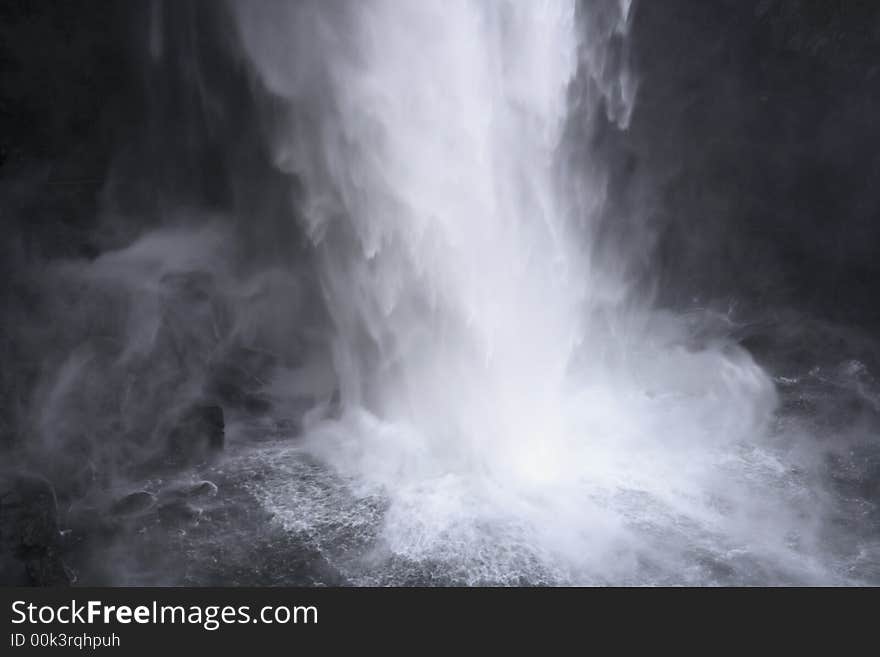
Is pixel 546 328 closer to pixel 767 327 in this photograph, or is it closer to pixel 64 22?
pixel 767 327

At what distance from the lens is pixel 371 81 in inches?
677

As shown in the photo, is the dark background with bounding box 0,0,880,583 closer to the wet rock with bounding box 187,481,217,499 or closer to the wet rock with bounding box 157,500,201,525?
the wet rock with bounding box 157,500,201,525

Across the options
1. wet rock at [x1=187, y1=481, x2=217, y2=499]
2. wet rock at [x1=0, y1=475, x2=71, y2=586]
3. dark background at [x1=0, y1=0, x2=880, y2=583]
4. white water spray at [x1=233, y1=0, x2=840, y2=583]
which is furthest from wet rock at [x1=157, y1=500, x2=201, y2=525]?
dark background at [x1=0, y1=0, x2=880, y2=583]

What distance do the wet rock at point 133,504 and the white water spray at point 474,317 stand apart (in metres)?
2.54

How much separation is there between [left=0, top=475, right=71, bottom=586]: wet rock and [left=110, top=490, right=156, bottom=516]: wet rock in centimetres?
110

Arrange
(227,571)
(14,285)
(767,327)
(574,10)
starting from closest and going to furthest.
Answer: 1. (227,571)
2. (14,285)
3. (574,10)
4. (767,327)

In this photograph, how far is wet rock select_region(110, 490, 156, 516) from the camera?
1405 centimetres

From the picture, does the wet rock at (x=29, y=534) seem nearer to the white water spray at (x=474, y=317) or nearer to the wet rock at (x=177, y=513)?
the wet rock at (x=177, y=513)

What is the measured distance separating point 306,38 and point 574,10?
7.17 m

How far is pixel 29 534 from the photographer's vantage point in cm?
1286

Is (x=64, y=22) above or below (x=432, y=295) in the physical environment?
above

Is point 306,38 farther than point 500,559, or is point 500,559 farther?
point 306,38

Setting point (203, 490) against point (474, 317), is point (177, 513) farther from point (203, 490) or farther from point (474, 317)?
point (474, 317)

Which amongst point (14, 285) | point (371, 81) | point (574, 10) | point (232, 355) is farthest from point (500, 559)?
point (574, 10)
